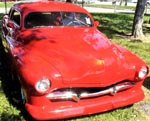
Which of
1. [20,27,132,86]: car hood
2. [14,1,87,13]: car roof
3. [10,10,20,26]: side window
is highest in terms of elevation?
Result: [14,1,87,13]: car roof

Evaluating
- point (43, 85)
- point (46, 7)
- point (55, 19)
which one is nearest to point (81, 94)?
point (43, 85)

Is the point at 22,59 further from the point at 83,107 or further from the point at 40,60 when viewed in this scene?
the point at 83,107

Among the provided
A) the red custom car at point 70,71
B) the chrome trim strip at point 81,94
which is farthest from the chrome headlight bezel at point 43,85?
the chrome trim strip at point 81,94

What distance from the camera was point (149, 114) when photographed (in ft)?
16.2

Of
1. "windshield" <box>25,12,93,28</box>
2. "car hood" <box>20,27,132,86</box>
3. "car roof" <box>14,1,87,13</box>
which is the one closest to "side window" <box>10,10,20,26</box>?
"car roof" <box>14,1,87,13</box>

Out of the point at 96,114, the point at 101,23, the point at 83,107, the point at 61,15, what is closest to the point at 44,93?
the point at 83,107

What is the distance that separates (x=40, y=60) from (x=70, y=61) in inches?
17.2

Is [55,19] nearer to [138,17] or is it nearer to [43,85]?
[43,85]

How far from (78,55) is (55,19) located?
149cm

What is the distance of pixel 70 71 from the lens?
13.9 feet

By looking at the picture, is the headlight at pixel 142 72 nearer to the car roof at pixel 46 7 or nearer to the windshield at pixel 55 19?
the windshield at pixel 55 19

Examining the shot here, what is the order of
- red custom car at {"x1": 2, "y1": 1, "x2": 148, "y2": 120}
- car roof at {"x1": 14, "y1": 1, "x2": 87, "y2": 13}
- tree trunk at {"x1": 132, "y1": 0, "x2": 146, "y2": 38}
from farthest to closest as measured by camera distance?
1. tree trunk at {"x1": 132, "y1": 0, "x2": 146, "y2": 38}
2. car roof at {"x1": 14, "y1": 1, "x2": 87, "y2": 13}
3. red custom car at {"x1": 2, "y1": 1, "x2": 148, "y2": 120}

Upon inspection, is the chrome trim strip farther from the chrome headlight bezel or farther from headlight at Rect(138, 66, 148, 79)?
headlight at Rect(138, 66, 148, 79)

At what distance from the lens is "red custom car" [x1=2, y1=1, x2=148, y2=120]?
411 cm
